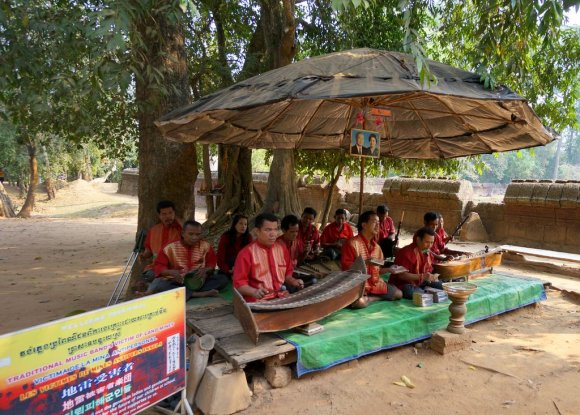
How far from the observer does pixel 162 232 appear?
5.08 m

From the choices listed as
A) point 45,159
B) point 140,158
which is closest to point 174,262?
point 140,158

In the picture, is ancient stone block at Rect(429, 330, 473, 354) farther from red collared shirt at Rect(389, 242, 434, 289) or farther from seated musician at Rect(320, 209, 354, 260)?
seated musician at Rect(320, 209, 354, 260)

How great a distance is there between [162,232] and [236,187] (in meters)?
4.96

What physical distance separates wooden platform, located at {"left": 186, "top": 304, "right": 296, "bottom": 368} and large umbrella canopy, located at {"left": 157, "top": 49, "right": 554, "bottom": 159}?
1.96m

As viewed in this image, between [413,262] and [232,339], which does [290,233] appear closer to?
[413,262]

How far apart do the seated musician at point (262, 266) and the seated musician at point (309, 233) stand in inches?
92.8

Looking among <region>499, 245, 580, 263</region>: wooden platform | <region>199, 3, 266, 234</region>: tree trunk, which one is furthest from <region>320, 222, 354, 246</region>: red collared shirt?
<region>199, 3, 266, 234</region>: tree trunk

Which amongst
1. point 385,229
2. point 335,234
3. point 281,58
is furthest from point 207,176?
point 385,229

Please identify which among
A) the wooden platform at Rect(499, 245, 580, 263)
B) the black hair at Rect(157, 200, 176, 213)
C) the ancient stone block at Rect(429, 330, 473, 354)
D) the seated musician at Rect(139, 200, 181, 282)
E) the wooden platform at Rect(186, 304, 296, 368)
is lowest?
the ancient stone block at Rect(429, 330, 473, 354)

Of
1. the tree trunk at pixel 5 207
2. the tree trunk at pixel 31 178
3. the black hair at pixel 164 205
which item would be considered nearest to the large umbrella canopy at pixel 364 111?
the black hair at pixel 164 205

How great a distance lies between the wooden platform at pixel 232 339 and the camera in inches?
125

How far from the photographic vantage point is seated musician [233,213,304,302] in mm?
3816

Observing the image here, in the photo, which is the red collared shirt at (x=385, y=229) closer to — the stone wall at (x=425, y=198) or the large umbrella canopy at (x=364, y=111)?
the large umbrella canopy at (x=364, y=111)

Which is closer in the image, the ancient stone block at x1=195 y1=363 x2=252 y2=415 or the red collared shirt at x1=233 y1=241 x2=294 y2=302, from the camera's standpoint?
the ancient stone block at x1=195 y1=363 x2=252 y2=415
